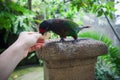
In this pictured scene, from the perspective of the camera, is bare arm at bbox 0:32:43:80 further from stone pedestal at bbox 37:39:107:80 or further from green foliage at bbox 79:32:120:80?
green foliage at bbox 79:32:120:80

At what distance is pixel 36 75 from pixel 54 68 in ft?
6.27

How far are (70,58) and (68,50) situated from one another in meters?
0.12

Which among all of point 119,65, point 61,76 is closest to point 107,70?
point 119,65

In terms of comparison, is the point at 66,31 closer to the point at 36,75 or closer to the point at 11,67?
the point at 11,67

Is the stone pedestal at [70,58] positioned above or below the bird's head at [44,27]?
below

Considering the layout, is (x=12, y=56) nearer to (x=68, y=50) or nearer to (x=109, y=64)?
(x=68, y=50)

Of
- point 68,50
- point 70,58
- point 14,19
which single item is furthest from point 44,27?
point 14,19

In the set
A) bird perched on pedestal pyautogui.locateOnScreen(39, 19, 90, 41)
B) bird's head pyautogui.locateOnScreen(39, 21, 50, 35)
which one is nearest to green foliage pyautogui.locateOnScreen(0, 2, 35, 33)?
bird perched on pedestal pyautogui.locateOnScreen(39, 19, 90, 41)

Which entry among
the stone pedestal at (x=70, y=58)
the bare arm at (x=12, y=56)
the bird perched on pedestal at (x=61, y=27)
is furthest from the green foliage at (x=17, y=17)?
the bare arm at (x=12, y=56)

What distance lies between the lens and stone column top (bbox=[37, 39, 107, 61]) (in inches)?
99.1

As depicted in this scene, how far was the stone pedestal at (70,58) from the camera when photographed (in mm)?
2533

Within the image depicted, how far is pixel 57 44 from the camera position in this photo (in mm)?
2553

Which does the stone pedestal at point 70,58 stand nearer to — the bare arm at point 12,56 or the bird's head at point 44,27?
the bird's head at point 44,27

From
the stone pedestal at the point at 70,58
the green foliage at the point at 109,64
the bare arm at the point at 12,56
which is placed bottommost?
the green foliage at the point at 109,64
